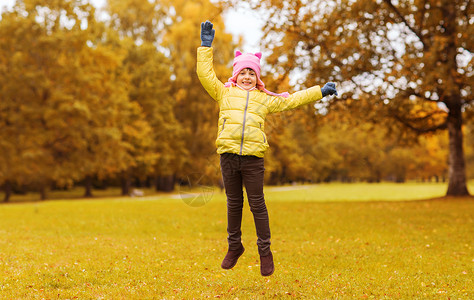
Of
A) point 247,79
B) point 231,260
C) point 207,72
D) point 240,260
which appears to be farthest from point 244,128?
point 240,260

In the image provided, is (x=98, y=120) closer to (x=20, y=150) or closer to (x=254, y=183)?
(x=20, y=150)

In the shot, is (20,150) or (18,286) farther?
(20,150)

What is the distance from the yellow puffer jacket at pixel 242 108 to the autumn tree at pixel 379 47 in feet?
37.6

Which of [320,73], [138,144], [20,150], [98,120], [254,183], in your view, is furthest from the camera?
[138,144]

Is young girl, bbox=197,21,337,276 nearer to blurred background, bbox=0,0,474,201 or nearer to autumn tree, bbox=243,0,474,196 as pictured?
blurred background, bbox=0,0,474,201

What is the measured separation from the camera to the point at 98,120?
3136 cm

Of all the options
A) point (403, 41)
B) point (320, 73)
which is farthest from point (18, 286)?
point (403, 41)

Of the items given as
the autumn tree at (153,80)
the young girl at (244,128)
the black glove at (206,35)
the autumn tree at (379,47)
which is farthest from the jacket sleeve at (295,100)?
the autumn tree at (153,80)

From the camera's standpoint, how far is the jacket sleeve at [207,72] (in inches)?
205

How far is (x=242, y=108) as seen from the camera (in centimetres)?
514

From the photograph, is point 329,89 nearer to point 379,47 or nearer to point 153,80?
point 379,47

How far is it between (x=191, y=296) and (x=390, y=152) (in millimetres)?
63123

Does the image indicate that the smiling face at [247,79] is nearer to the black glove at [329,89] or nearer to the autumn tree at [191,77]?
the black glove at [329,89]

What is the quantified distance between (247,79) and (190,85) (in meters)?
35.4
